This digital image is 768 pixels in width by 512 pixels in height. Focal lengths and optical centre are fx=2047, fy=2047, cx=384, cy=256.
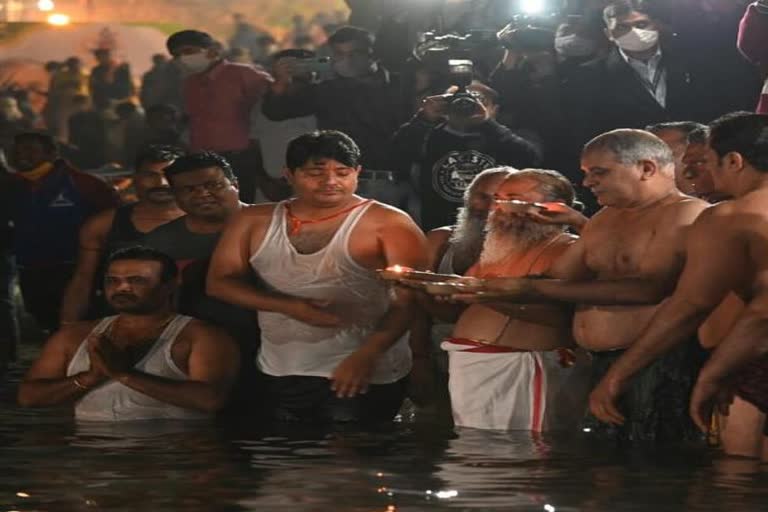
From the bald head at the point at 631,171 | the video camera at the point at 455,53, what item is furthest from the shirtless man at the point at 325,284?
the video camera at the point at 455,53

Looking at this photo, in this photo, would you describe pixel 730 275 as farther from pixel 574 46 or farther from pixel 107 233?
pixel 574 46

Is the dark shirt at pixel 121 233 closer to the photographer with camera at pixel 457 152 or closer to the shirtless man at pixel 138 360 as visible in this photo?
the shirtless man at pixel 138 360

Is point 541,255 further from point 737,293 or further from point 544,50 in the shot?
point 544,50

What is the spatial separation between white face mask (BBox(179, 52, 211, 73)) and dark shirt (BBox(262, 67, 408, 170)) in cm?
98

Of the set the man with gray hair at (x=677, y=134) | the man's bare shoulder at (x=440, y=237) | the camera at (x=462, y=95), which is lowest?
the man's bare shoulder at (x=440, y=237)

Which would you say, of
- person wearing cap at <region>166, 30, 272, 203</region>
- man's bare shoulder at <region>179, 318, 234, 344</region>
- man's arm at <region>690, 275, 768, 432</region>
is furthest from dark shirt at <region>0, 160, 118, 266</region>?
man's arm at <region>690, 275, 768, 432</region>

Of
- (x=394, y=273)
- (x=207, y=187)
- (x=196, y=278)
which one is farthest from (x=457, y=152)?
(x=394, y=273)

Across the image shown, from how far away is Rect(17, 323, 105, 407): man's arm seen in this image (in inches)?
384

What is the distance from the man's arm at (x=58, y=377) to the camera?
9753 millimetres

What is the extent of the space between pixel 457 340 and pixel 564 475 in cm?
152

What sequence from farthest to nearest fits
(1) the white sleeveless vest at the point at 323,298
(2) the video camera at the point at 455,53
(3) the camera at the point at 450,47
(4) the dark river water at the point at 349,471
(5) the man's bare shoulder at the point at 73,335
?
(3) the camera at the point at 450,47 → (2) the video camera at the point at 455,53 → (5) the man's bare shoulder at the point at 73,335 → (1) the white sleeveless vest at the point at 323,298 → (4) the dark river water at the point at 349,471

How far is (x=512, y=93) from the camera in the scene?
13125 mm

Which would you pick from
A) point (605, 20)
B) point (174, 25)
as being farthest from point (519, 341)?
point (174, 25)

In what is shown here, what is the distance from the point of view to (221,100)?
1427 centimetres
